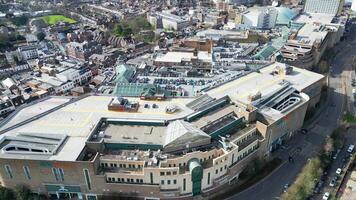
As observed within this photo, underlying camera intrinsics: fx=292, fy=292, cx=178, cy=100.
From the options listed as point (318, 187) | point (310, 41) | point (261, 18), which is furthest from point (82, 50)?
point (318, 187)

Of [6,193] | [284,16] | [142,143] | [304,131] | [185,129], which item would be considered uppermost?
[284,16]

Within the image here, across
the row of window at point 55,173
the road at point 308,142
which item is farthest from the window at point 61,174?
the road at point 308,142

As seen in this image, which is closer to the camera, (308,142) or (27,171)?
(27,171)

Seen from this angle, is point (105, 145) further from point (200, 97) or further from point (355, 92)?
point (355, 92)

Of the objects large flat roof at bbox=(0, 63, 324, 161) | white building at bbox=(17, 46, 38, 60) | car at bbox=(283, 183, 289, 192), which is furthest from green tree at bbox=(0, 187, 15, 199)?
white building at bbox=(17, 46, 38, 60)

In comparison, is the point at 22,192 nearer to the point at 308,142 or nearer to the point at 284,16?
the point at 308,142

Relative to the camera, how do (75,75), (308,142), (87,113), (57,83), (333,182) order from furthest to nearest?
(75,75)
(57,83)
(308,142)
(87,113)
(333,182)

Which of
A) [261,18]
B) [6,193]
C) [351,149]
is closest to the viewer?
[6,193]

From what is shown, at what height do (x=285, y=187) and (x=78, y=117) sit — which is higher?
(x=78, y=117)
